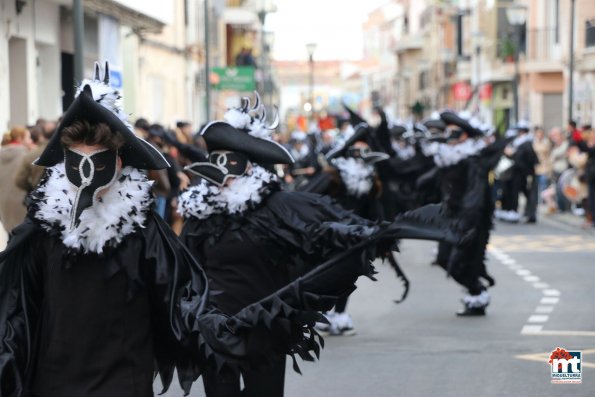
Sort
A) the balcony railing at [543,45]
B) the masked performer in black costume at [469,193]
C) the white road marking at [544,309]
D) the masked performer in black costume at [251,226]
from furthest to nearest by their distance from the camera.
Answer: the balcony railing at [543,45] < the white road marking at [544,309] < the masked performer in black costume at [469,193] < the masked performer in black costume at [251,226]

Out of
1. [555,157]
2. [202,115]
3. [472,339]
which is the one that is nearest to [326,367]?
[472,339]

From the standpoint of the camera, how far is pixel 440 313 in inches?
553

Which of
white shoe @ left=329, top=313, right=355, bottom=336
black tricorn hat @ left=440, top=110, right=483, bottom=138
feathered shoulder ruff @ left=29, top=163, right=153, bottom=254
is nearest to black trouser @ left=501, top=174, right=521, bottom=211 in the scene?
black tricorn hat @ left=440, top=110, right=483, bottom=138

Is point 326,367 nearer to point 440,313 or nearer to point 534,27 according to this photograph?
point 440,313

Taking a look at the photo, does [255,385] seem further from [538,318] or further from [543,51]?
[543,51]

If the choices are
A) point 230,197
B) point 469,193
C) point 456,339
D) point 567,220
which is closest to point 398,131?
point 567,220

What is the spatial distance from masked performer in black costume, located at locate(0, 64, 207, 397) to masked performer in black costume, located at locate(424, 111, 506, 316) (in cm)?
765

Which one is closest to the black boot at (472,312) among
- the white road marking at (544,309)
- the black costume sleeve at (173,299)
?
the white road marking at (544,309)

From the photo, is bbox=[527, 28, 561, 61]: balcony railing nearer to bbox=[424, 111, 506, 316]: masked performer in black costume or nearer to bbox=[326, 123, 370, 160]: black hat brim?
bbox=[424, 111, 506, 316]: masked performer in black costume

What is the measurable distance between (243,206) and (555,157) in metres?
23.8

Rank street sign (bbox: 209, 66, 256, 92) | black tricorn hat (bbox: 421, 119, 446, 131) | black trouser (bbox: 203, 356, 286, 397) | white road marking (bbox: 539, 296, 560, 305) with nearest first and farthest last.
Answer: black trouser (bbox: 203, 356, 286, 397) < white road marking (bbox: 539, 296, 560, 305) < black tricorn hat (bbox: 421, 119, 446, 131) < street sign (bbox: 209, 66, 256, 92)

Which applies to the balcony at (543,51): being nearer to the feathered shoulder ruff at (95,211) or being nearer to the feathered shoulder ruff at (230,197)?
the feathered shoulder ruff at (230,197)

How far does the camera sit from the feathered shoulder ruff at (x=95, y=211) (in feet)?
17.6

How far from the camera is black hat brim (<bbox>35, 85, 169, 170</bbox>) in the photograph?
535cm
